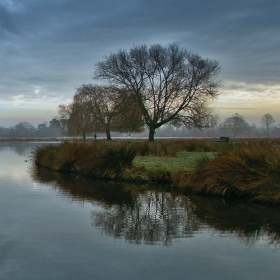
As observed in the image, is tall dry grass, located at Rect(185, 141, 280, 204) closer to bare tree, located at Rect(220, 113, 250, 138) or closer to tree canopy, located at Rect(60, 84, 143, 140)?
tree canopy, located at Rect(60, 84, 143, 140)

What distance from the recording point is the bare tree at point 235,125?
9044 cm

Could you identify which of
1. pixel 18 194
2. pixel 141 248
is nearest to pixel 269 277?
pixel 141 248

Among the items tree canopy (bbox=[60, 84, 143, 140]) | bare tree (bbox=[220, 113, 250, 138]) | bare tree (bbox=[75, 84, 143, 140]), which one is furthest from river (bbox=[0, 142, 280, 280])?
bare tree (bbox=[220, 113, 250, 138])

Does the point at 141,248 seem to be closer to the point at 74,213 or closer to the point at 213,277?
the point at 213,277

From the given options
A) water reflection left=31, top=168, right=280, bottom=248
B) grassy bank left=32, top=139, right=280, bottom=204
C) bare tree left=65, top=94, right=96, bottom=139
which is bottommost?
water reflection left=31, top=168, right=280, bottom=248

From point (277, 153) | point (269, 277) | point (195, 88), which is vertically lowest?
point (269, 277)

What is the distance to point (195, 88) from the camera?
34.7m

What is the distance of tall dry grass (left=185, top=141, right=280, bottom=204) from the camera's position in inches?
398

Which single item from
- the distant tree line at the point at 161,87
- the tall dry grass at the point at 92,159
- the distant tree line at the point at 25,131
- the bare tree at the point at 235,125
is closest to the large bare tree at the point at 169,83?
the distant tree line at the point at 161,87

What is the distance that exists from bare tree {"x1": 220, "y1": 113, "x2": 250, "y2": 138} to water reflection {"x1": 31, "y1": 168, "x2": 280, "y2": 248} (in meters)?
81.3

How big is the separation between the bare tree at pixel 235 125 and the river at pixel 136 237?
8223 cm

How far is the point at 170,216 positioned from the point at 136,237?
1935 mm

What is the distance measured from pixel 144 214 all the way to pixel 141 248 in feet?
8.85

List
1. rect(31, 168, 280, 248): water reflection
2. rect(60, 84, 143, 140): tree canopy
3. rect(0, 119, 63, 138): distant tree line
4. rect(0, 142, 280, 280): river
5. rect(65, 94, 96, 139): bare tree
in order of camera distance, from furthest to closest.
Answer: rect(0, 119, 63, 138): distant tree line → rect(65, 94, 96, 139): bare tree → rect(60, 84, 143, 140): tree canopy → rect(31, 168, 280, 248): water reflection → rect(0, 142, 280, 280): river
